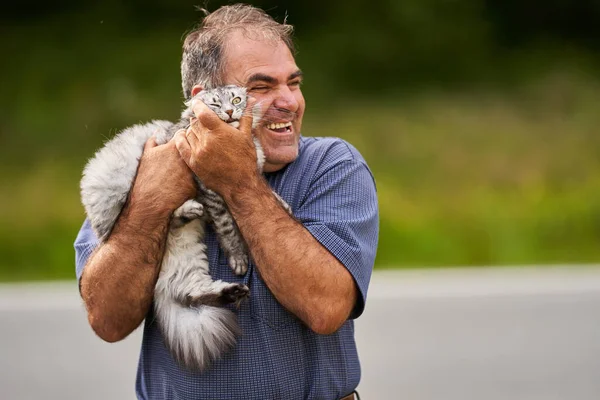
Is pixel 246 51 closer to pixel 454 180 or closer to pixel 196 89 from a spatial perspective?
pixel 196 89

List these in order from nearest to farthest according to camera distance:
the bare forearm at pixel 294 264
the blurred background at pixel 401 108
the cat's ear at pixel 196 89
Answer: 1. the bare forearm at pixel 294 264
2. the cat's ear at pixel 196 89
3. the blurred background at pixel 401 108

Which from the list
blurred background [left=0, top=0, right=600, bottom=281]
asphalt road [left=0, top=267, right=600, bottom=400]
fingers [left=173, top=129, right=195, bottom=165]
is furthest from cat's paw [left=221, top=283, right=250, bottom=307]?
blurred background [left=0, top=0, right=600, bottom=281]

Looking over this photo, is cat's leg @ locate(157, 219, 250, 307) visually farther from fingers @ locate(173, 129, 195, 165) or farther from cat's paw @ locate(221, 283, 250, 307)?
fingers @ locate(173, 129, 195, 165)

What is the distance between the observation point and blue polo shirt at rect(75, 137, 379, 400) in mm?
1614

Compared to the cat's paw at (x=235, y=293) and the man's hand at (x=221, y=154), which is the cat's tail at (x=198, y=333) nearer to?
the cat's paw at (x=235, y=293)

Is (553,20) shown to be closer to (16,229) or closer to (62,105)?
(62,105)

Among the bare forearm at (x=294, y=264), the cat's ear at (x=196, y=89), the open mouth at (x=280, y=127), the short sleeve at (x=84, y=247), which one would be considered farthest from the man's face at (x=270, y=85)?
the short sleeve at (x=84, y=247)

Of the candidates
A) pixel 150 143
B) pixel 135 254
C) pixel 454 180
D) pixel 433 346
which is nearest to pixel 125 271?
pixel 135 254

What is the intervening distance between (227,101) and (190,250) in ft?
1.16

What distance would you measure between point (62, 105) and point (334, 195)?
6381 mm

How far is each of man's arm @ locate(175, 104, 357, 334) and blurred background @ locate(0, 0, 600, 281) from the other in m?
4.78

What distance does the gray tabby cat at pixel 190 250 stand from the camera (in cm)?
162

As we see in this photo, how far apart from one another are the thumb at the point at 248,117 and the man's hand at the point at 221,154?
0.03 m

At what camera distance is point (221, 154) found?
1616mm
